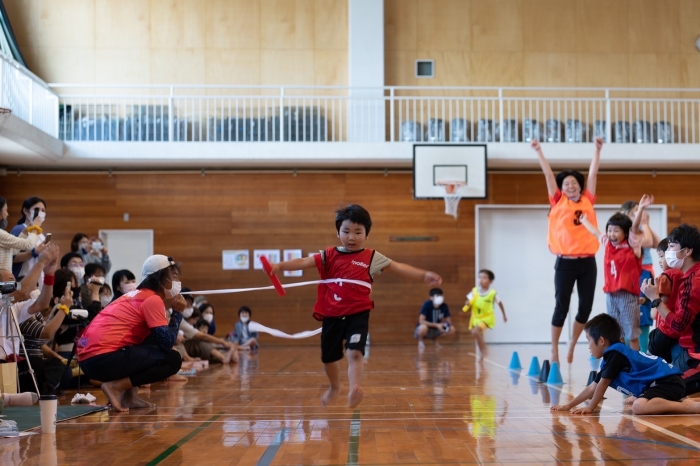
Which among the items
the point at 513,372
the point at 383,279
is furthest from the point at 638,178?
the point at 513,372

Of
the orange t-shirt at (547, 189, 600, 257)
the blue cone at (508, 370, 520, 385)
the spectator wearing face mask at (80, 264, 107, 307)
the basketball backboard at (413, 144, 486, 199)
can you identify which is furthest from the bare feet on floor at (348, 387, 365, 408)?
the basketball backboard at (413, 144, 486, 199)

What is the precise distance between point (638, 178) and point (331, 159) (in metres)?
5.91

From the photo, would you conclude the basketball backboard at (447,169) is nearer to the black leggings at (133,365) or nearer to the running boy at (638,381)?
the black leggings at (133,365)

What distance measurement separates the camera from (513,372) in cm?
828

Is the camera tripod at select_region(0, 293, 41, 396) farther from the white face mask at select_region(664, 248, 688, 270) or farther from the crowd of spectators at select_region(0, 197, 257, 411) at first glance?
the white face mask at select_region(664, 248, 688, 270)

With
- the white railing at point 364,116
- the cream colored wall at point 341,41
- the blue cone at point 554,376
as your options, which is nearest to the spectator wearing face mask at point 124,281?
the blue cone at point 554,376

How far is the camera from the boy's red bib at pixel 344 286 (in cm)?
502

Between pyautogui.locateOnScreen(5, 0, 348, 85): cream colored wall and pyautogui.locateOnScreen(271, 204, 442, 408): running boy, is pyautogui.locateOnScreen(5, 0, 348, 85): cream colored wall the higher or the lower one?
the higher one

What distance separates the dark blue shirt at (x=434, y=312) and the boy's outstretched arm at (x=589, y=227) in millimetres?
7169

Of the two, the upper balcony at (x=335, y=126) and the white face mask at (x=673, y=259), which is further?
the upper balcony at (x=335, y=126)

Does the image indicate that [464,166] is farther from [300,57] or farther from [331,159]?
[300,57]

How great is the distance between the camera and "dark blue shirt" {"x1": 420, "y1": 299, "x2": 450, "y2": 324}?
1423 cm

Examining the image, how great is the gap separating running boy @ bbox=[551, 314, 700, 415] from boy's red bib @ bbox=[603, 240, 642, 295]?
1.76 metres

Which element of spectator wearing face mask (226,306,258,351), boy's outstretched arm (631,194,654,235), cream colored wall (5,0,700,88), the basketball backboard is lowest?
spectator wearing face mask (226,306,258,351)
